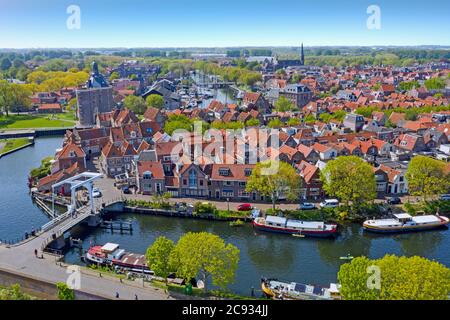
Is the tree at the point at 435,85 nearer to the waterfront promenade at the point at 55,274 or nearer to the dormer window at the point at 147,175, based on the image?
the dormer window at the point at 147,175

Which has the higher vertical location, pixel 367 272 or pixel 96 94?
pixel 96 94

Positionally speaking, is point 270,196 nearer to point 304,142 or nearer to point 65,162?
point 304,142

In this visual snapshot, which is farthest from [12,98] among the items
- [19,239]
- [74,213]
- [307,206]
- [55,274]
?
[307,206]

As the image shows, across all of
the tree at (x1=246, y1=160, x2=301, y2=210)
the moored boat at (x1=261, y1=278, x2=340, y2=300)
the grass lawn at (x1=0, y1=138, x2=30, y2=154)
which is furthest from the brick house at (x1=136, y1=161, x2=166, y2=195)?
the grass lawn at (x1=0, y1=138, x2=30, y2=154)

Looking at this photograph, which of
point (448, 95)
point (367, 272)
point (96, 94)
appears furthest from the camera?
point (448, 95)

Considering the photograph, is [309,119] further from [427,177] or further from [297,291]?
[297,291]

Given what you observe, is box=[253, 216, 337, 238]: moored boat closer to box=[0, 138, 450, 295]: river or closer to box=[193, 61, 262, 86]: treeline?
box=[0, 138, 450, 295]: river
